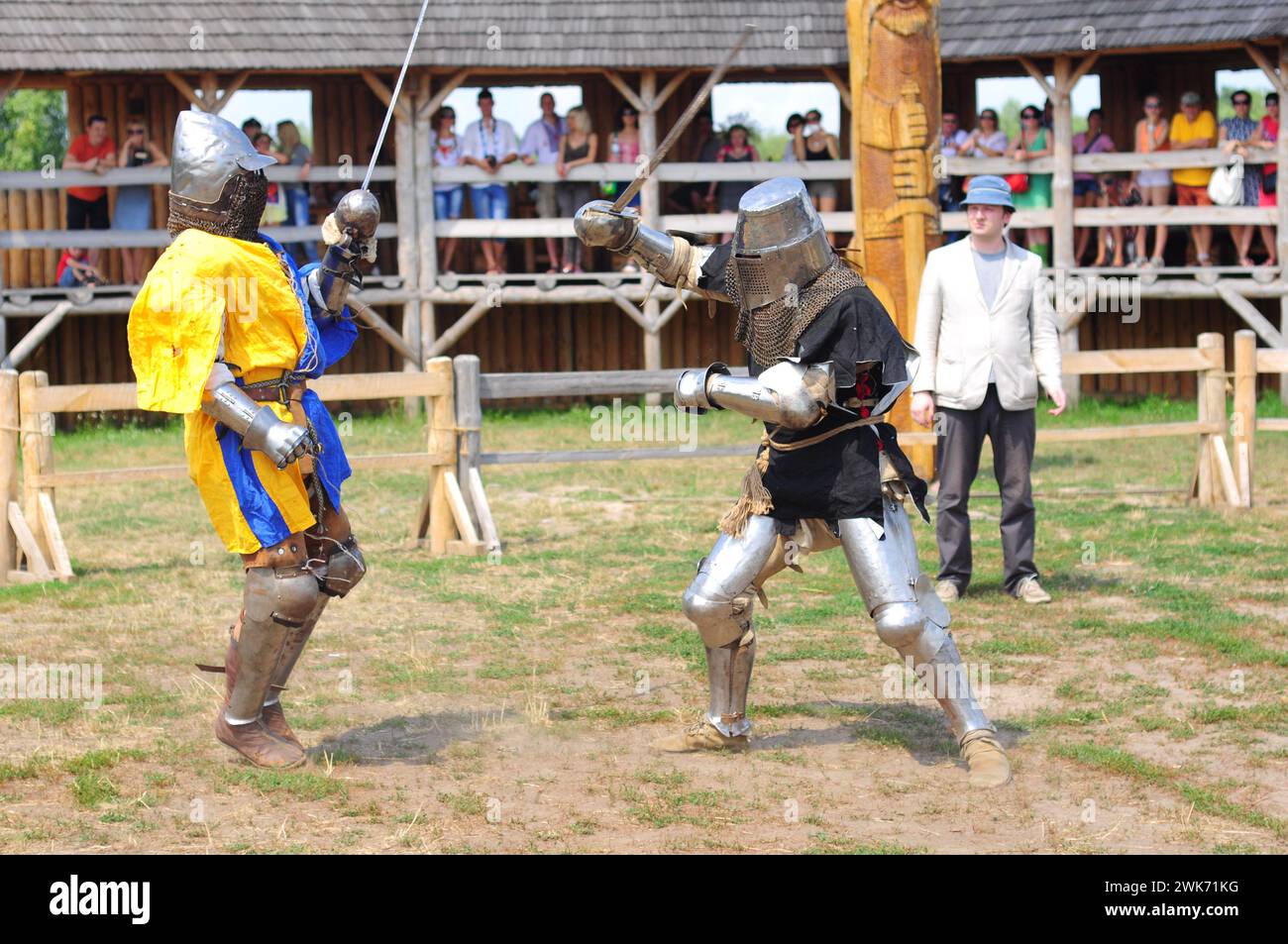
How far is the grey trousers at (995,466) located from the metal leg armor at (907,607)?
238 cm

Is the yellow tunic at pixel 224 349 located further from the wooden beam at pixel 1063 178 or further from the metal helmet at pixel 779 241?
the wooden beam at pixel 1063 178

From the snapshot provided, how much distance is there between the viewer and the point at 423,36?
15227 millimetres

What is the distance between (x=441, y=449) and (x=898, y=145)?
3.52m

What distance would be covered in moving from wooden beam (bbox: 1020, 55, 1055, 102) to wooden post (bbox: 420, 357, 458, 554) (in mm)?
8496

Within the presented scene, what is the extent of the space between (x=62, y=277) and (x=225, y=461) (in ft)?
36.0

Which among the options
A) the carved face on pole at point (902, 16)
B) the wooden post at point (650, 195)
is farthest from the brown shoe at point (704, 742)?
the wooden post at point (650, 195)

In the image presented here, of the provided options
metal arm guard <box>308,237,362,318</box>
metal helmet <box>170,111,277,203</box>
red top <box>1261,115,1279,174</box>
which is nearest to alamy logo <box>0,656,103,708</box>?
metal arm guard <box>308,237,362,318</box>

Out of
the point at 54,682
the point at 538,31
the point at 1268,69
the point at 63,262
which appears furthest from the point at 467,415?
the point at 1268,69

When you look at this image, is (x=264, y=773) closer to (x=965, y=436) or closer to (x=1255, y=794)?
(x=1255, y=794)

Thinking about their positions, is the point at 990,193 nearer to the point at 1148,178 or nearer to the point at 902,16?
the point at 902,16

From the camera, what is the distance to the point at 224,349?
5.04 m

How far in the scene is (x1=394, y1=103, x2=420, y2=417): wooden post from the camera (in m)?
15.4

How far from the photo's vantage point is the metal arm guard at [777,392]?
493cm
